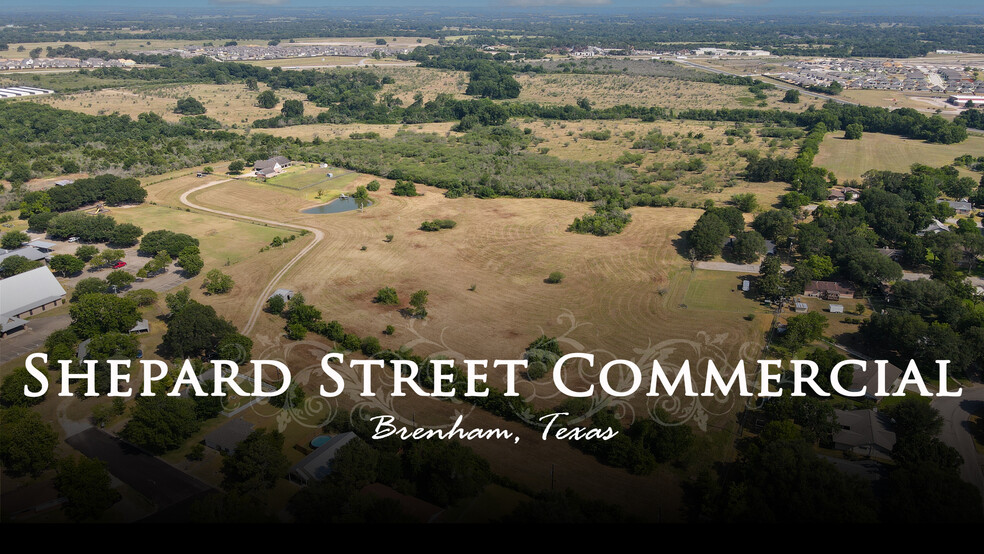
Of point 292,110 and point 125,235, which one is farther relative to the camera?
point 292,110

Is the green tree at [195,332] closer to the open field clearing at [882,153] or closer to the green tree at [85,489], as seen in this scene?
the green tree at [85,489]

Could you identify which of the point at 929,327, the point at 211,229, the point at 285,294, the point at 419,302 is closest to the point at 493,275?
the point at 419,302

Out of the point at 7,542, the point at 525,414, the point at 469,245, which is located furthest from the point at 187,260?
the point at 7,542

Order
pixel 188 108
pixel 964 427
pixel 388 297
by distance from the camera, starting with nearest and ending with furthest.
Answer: pixel 964 427 → pixel 388 297 → pixel 188 108

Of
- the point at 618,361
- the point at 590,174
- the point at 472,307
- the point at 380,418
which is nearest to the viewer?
the point at 380,418

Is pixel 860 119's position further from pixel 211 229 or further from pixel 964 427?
pixel 211 229

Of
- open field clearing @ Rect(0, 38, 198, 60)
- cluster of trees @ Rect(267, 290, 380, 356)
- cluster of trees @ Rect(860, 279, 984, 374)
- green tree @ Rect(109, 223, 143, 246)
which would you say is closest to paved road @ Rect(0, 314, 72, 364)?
green tree @ Rect(109, 223, 143, 246)

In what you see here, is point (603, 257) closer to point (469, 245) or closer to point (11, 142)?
point (469, 245)
